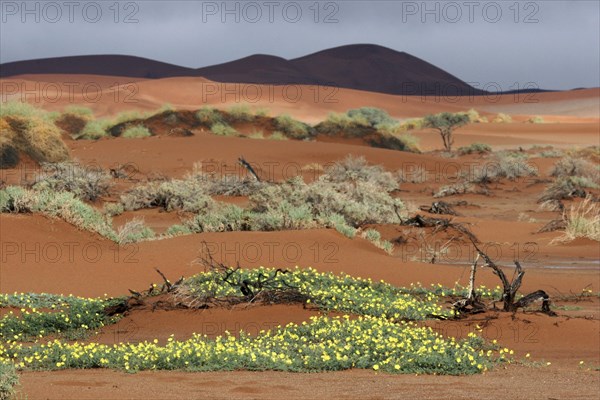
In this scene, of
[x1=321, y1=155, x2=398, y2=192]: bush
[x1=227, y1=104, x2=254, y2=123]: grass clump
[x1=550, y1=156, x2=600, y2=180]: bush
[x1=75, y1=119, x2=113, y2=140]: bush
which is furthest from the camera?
[x1=227, y1=104, x2=254, y2=123]: grass clump

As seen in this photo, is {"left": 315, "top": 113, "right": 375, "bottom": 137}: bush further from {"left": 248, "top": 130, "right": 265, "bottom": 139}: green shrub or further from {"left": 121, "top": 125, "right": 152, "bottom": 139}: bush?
{"left": 121, "top": 125, "right": 152, "bottom": 139}: bush

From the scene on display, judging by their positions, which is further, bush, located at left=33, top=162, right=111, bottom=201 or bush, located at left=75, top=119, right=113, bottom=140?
bush, located at left=75, top=119, right=113, bottom=140

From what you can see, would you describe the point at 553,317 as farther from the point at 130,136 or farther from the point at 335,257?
the point at 130,136

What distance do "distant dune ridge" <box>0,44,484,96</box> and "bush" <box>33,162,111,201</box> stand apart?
3444 inches

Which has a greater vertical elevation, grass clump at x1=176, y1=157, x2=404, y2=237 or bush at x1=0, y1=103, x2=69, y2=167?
bush at x1=0, y1=103, x2=69, y2=167

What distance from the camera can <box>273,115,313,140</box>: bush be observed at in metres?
49.5

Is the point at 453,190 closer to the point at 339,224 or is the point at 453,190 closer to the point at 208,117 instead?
the point at 339,224

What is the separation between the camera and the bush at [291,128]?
162 ft

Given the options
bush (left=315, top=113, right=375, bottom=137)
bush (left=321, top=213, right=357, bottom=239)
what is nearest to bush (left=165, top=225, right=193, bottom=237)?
bush (left=321, top=213, right=357, bottom=239)

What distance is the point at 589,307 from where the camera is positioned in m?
13.6

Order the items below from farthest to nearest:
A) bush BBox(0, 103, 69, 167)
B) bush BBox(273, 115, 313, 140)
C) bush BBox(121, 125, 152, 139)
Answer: bush BBox(273, 115, 313, 140) → bush BBox(121, 125, 152, 139) → bush BBox(0, 103, 69, 167)

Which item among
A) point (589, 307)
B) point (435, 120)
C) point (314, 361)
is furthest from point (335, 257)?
point (435, 120)

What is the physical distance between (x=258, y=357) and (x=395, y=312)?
313 cm

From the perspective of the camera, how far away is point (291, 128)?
164 ft
